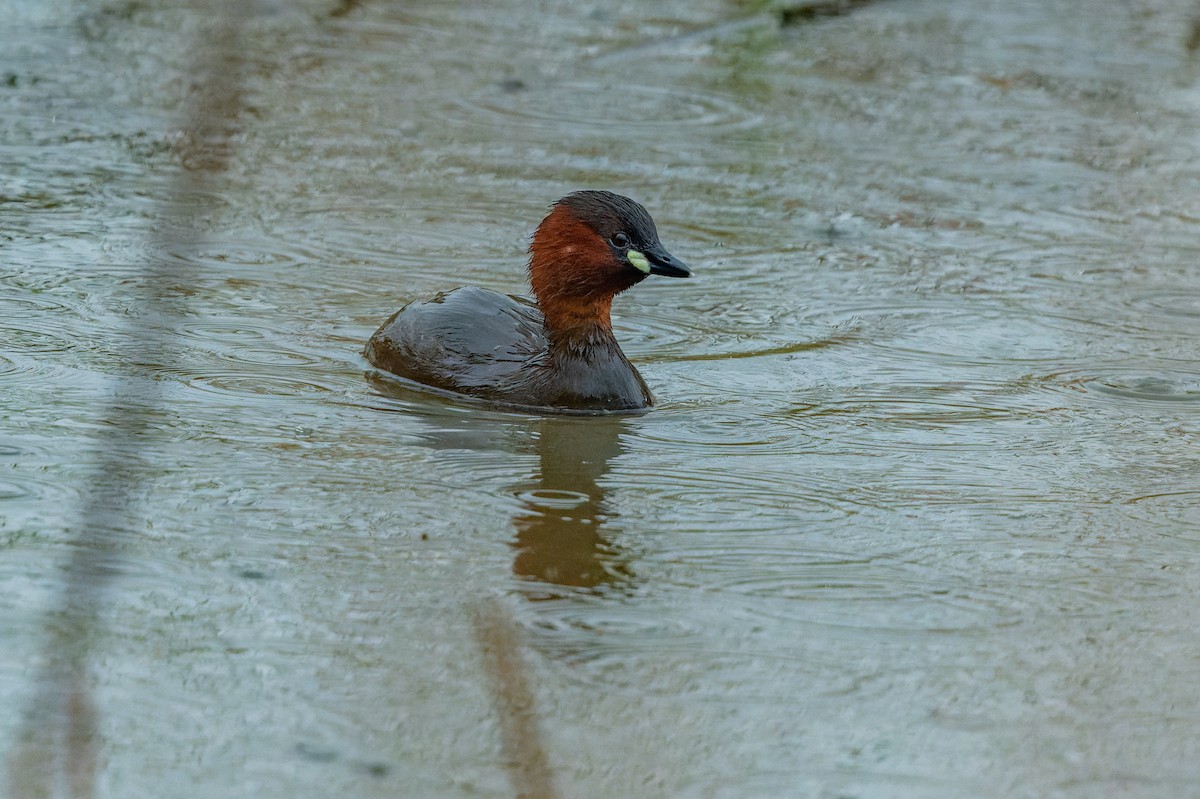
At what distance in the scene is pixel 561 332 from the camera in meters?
6.69

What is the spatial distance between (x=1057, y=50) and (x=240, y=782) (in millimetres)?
11091

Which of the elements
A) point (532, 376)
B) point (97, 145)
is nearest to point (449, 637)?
point (532, 376)

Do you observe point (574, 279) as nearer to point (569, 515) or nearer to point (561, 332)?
point (561, 332)

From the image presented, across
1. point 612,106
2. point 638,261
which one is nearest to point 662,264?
point 638,261

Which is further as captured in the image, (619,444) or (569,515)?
(619,444)

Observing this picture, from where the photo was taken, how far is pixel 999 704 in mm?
4109

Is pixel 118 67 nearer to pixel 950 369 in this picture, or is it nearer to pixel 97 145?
pixel 97 145

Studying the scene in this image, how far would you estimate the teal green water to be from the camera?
391 cm

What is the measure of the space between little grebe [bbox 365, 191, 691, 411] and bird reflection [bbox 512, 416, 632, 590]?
0.15 m

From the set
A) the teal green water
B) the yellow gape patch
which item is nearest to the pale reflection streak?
the teal green water

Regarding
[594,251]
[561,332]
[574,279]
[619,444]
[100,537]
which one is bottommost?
[619,444]

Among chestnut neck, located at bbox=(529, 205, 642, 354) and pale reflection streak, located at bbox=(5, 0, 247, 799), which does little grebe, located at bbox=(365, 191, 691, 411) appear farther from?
pale reflection streak, located at bbox=(5, 0, 247, 799)

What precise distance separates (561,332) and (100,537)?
7.73 feet

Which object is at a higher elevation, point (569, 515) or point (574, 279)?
point (574, 279)
